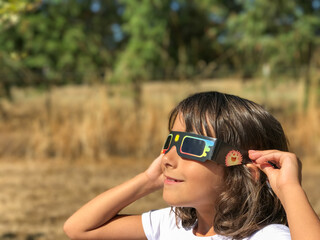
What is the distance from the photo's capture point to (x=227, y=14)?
15328mm

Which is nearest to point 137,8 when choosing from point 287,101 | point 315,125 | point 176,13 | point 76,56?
point 176,13

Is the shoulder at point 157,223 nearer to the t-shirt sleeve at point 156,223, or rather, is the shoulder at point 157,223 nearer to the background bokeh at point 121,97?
the t-shirt sleeve at point 156,223

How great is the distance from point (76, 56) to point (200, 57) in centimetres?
471

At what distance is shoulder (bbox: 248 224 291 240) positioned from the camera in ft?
5.22

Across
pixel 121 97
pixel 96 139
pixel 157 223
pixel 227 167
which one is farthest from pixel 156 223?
pixel 121 97

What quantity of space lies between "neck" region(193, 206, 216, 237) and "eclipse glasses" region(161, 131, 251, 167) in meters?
0.24

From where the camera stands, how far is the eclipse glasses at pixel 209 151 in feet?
5.62

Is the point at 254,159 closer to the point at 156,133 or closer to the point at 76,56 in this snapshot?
the point at 156,133

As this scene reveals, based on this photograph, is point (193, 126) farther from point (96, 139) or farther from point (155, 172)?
point (96, 139)

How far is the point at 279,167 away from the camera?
1.71 m

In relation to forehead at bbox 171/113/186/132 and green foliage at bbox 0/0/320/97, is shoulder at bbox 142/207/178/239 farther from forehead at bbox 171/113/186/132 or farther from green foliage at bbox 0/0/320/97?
green foliage at bbox 0/0/320/97

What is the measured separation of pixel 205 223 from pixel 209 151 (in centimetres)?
34

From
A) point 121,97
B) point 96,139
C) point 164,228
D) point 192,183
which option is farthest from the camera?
point 121,97

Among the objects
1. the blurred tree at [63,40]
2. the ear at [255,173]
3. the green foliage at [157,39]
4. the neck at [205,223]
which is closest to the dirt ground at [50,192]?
the green foliage at [157,39]
